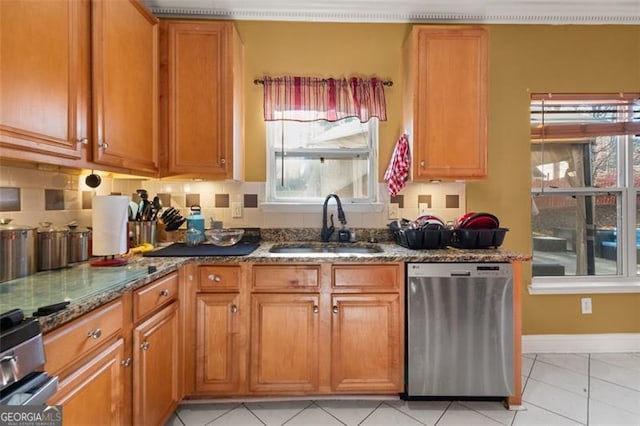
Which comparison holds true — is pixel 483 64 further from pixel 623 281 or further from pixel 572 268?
pixel 623 281

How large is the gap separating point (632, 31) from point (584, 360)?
8.54 ft

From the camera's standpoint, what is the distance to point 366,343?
1.73 metres

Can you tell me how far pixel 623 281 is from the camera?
243 cm

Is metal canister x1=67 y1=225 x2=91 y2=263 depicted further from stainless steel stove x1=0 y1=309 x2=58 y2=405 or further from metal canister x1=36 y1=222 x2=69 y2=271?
stainless steel stove x1=0 y1=309 x2=58 y2=405

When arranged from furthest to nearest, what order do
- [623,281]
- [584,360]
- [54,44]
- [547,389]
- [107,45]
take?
[623,281] → [584,360] → [547,389] → [107,45] → [54,44]

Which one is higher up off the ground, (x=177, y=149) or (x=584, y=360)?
(x=177, y=149)

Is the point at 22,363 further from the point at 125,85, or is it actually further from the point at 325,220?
the point at 325,220

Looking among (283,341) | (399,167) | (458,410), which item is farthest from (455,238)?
(283,341)

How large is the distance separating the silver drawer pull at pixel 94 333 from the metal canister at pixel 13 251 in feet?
1.78

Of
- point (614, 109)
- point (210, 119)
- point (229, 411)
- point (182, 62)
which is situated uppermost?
point (182, 62)

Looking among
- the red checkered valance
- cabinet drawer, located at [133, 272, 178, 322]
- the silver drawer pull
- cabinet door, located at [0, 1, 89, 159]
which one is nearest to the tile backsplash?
the red checkered valance

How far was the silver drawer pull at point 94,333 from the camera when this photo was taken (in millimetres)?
1015

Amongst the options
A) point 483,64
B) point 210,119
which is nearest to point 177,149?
point 210,119

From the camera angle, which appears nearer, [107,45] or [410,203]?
[107,45]
